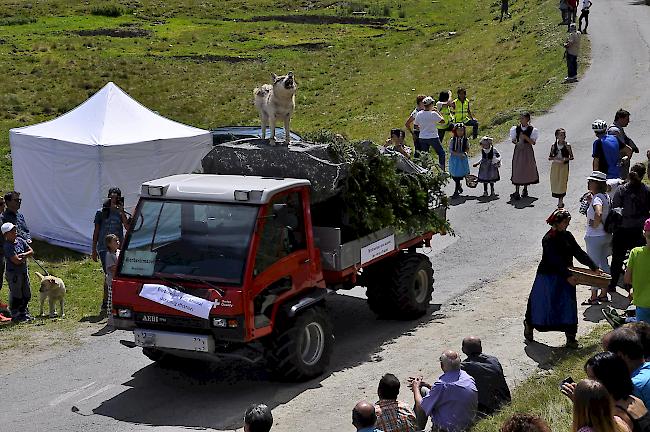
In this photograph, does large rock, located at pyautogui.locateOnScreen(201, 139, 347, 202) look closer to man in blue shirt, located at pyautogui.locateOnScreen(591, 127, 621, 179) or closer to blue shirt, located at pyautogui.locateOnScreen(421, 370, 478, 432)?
blue shirt, located at pyautogui.locateOnScreen(421, 370, 478, 432)

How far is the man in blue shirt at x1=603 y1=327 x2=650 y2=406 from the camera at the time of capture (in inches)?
278

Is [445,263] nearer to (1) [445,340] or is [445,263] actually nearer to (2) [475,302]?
(2) [475,302]

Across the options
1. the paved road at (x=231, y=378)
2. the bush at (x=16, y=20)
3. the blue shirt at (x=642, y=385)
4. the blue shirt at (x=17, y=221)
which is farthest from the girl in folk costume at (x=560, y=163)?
the bush at (x=16, y=20)

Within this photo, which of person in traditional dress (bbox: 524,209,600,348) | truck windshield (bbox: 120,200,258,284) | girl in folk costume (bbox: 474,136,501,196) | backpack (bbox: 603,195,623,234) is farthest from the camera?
girl in folk costume (bbox: 474,136,501,196)

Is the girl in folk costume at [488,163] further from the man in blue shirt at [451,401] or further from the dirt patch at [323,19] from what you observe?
the dirt patch at [323,19]

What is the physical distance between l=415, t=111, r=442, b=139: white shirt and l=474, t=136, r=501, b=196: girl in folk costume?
1.08 meters

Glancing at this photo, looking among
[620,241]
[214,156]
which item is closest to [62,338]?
[214,156]

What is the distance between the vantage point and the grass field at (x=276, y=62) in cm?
3288

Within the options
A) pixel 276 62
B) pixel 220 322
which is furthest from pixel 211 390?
pixel 276 62

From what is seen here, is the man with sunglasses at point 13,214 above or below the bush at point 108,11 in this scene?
below

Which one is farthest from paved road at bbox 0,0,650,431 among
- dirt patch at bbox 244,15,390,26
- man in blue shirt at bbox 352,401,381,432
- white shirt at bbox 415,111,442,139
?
dirt patch at bbox 244,15,390,26

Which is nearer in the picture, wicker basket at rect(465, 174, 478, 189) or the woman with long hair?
the woman with long hair

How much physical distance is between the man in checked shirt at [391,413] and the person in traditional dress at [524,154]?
38.2ft

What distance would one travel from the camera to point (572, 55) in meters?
31.1
